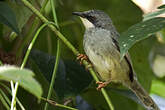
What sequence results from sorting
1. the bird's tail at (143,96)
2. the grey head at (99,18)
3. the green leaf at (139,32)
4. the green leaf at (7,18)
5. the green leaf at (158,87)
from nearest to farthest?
the green leaf at (139,32) → the green leaf at (7,18) → the bird's tail at (143,96) → the grey head at (99,18) → the green leaf at (158,87)

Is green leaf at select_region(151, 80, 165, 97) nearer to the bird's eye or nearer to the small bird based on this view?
the small bird

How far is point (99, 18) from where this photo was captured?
2984 mm

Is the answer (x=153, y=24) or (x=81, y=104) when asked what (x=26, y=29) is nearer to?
(x=81, y=104)

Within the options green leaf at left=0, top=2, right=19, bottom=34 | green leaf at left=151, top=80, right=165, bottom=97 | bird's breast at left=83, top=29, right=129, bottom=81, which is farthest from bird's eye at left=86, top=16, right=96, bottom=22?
green leaf at left=0, top=2, right=19, bottom=34

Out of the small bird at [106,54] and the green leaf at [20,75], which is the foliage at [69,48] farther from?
the green leaf at [20,75]

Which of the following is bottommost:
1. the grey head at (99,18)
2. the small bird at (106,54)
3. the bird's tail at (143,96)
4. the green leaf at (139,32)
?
the bird's tail at (143,96)

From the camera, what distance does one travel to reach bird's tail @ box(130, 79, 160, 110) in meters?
2.66

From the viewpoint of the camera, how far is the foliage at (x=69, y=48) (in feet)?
6.44

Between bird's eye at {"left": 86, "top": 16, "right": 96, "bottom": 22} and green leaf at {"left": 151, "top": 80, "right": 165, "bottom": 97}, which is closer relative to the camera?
bird's eye at {"left": 86, "top": 16, "right": 96, "bottom": 22}

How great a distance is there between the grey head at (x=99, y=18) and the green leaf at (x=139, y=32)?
4.21ft

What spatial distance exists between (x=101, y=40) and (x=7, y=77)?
1813 mm

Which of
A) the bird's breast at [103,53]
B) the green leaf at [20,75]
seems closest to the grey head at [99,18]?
the bird's breast at [103,53]

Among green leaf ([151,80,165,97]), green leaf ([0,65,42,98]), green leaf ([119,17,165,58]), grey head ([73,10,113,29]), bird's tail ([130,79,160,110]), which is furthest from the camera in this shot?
green leaf ([151,80,165,97])

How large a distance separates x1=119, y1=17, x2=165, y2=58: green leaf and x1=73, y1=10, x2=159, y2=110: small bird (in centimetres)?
100
